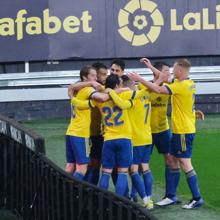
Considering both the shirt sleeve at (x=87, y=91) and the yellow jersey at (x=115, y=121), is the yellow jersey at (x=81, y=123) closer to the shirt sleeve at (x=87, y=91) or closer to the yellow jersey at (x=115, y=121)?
the shirt sleeve at (x=87, y=91)

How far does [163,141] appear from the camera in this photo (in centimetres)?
848

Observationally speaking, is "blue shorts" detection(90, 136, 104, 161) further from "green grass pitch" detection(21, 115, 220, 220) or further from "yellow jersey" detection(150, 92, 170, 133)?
"green grass pitch" detection(21, 115, 220, 220)

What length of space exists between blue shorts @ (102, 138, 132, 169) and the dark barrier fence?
41.5 inches

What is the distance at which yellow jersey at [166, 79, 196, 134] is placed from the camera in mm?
8047

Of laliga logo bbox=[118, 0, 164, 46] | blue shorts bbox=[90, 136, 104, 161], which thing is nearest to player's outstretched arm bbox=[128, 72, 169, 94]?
blue shorts bbox=[90, 136, 104, 161]

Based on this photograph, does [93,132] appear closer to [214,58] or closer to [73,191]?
[73,191]

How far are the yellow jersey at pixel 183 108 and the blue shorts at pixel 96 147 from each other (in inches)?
39.0

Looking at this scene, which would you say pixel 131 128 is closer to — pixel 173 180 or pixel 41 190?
pixel 173 180

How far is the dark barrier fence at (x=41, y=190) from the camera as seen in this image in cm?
496

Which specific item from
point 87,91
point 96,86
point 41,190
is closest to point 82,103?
point 87,91

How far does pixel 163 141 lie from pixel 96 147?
0.87 meters

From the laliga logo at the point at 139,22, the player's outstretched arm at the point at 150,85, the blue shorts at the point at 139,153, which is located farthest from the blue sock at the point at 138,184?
the laliga logo at the point at 139,22

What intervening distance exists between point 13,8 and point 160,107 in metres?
10.5

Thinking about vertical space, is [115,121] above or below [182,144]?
above
